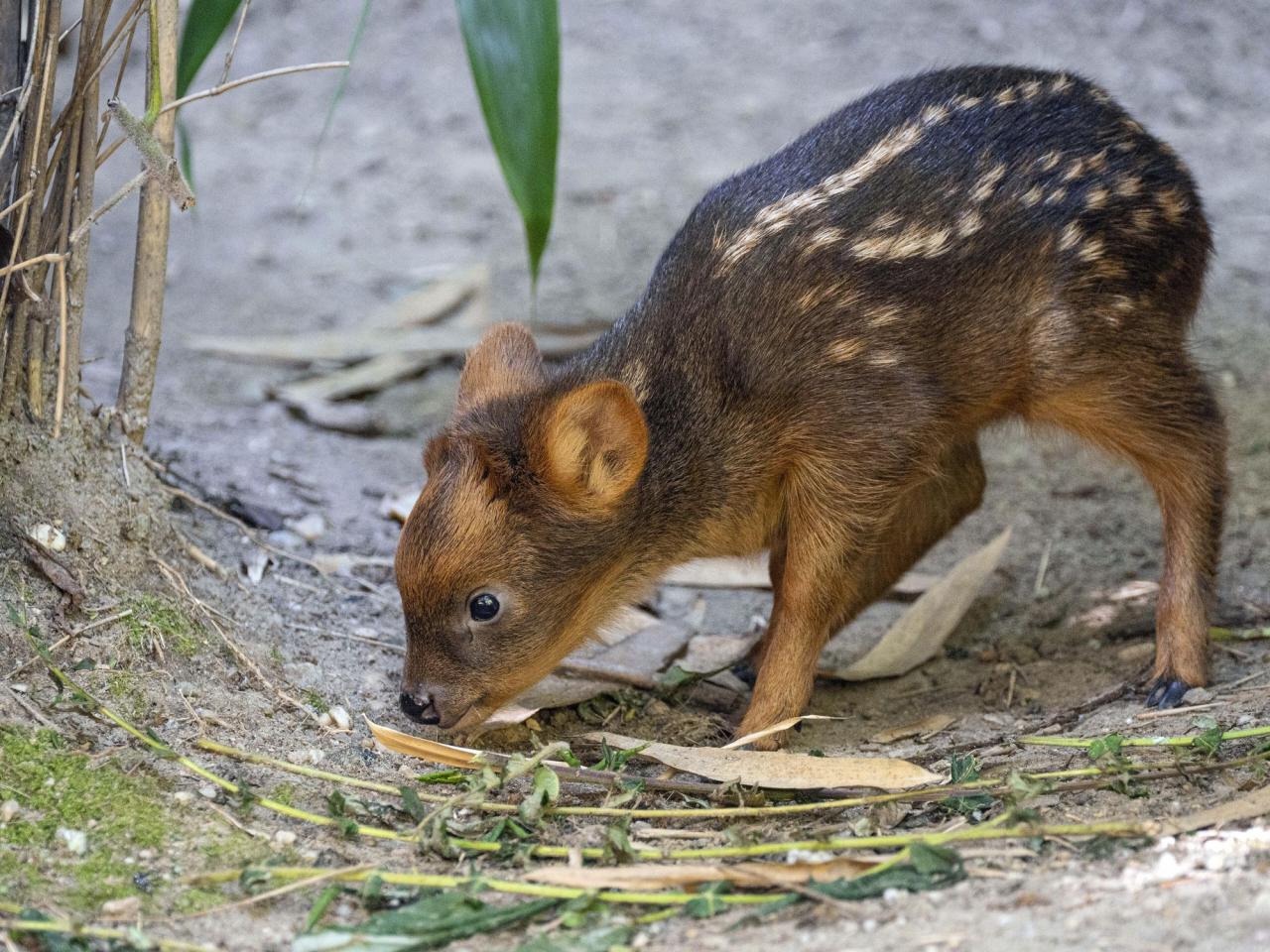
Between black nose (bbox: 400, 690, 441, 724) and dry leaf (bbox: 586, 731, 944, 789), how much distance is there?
617 mm

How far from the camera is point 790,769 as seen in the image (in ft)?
13.7

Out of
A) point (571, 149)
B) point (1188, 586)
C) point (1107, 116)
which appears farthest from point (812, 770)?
point (571, 149)

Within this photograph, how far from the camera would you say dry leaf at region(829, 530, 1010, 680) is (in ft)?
18.2

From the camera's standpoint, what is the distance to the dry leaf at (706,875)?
11.0ft

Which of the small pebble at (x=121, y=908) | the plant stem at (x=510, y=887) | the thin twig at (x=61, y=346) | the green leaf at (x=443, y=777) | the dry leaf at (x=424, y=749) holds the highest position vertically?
the thin twig at (x=61, y=346)

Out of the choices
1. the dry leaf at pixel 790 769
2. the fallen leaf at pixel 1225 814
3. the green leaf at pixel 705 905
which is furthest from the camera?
the dry leaf at pixel 790 769

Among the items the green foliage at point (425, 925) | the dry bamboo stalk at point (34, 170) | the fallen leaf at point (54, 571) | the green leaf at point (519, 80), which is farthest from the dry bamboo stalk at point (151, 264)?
the green foliage at point (425, 925)

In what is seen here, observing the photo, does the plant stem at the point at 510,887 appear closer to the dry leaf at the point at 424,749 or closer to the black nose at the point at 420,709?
the dry leaf at the point at 424,749

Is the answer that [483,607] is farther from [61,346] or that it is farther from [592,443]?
[61,346]

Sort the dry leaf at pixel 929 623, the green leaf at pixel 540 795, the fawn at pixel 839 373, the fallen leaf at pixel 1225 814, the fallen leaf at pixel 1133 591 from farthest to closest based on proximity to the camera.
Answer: the fallen leaf at pixel 1133 591
the dry leaf at pixel 929 623
the fawn at pixel 839 373
the green leaf at pixel 540 795
the fallen leaf at pixel 1225 814

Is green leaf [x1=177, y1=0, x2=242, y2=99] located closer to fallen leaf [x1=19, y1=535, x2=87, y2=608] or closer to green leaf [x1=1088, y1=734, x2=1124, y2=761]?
fallen leaf [x1=19, y1=535, x2=87, y2=608]

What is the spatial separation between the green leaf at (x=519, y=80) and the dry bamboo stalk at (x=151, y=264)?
0.89m

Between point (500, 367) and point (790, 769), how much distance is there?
5.82ft

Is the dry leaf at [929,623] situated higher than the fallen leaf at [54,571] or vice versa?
the fallen leaf at [54,571]
